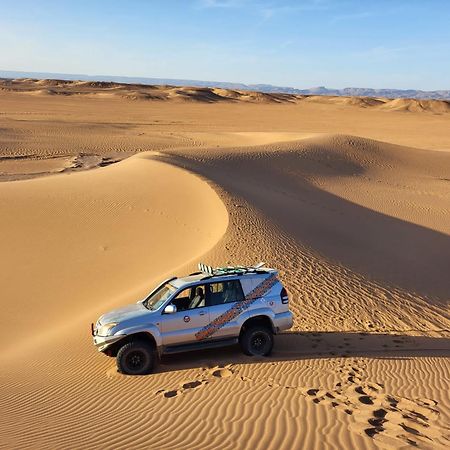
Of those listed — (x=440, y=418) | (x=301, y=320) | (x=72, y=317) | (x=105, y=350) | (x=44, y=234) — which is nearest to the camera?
(x=440, y=418)

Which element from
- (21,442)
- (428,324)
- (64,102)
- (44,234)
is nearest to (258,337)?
(21,442)

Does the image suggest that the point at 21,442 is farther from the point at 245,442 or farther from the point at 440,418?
the point at 440,418

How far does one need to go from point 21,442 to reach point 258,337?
4.34m

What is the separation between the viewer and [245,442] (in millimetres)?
6098

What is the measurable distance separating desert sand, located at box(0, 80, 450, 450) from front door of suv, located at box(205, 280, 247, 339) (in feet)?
1.62

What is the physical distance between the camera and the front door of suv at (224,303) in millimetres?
9344

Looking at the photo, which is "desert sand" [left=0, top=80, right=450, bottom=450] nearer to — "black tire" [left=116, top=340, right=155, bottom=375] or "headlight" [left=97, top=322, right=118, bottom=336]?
"black tire" [left=116, top=340, right=155, bottom=375]

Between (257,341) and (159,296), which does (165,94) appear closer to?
(159,296)

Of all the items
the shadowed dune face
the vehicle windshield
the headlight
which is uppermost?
the vehicle windshield

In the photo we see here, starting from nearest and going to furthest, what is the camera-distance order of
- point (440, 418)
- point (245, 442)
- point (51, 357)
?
point (245, 442) → point (440, 418) → point (51, 357)

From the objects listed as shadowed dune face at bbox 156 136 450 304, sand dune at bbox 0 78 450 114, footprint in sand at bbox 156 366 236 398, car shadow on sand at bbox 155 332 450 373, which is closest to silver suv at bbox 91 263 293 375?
car shadow on sand at bbox 155 332 450 373

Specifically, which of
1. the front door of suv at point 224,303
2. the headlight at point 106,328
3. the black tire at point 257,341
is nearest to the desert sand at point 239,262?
the black tire at point 257,341

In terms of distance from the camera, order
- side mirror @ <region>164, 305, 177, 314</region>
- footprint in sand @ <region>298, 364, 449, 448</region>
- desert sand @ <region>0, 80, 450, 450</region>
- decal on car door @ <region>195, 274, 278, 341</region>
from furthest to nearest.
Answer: decal on car door @ <region>195, 274, 278, 341</region>, side mirror @ <region>164, 305, 177, 314</region>, desert sand @ <region>0, 80, 450, 450</region>, footprint in sand @ <region>298, 364, 449, 448</region>

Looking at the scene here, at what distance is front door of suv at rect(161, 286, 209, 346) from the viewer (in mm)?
9062
